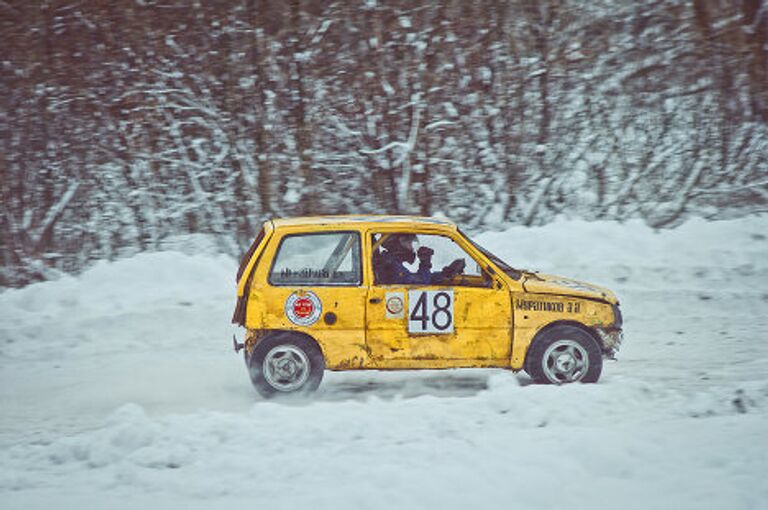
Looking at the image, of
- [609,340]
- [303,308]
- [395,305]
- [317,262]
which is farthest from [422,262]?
[609,340]

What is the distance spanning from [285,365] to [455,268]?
5.81ft

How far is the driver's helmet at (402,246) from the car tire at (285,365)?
3.63 feet

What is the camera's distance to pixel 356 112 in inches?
611

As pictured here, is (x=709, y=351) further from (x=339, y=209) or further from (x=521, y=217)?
(x=339, y=209)

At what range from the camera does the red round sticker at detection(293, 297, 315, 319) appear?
7.66 m

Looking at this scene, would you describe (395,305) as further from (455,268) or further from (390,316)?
(455,268)

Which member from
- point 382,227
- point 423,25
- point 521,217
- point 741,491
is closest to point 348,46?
point 423,25

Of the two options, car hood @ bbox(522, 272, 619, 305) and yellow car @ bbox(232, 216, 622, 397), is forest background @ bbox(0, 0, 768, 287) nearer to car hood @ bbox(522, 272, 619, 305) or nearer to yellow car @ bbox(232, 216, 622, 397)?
car hood @ bbox(522, 272, 619, 305)

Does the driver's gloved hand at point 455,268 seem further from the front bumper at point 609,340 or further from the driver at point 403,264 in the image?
the front bumper at point 609,340

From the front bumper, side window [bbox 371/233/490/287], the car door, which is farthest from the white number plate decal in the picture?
the front bumper

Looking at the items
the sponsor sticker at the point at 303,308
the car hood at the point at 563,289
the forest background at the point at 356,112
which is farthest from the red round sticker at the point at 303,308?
the forest background at the point at 356,112

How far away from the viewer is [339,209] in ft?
50.4

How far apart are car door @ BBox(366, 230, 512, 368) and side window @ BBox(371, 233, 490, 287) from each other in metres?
0.08

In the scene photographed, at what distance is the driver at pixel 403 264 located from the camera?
7.79 meters
